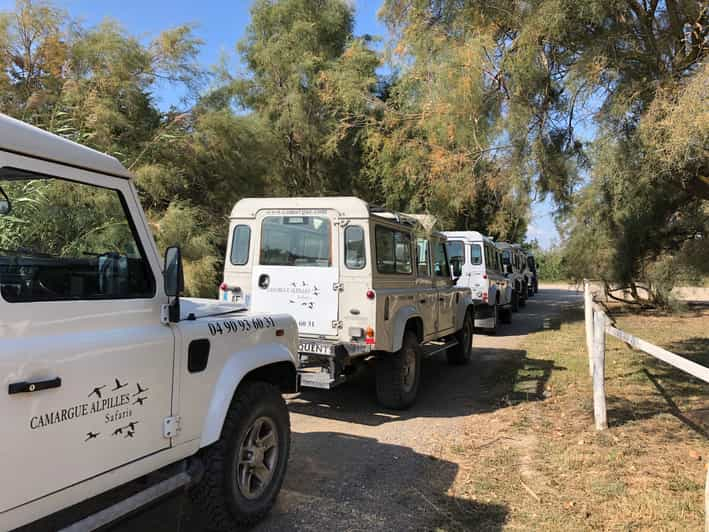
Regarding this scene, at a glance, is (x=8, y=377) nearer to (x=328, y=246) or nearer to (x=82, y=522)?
(x=82, y=522)

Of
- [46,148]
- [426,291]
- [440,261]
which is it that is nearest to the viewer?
[46,148]

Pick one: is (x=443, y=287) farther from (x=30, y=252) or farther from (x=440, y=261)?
(x=30, y=252)

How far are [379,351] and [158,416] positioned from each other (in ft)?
12.1

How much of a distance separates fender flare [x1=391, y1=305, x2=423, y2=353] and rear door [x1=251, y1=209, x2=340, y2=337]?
66 centimetres

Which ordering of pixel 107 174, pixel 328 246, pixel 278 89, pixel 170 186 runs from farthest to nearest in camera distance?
pixel 278 89 < pixel 170 186 < pixel 328 246 < pixel 107 174

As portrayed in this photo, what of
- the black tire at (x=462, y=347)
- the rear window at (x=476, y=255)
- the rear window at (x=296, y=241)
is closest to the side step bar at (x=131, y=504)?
the rear window at (x=296, y=241)

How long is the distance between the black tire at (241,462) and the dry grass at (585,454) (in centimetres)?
123

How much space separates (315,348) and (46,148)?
3880 millimetres

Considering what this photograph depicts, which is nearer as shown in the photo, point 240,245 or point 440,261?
point 240,245

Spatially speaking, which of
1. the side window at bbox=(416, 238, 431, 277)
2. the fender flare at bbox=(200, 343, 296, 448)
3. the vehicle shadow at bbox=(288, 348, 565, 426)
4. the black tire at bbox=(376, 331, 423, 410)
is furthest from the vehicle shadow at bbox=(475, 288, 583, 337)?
the fender flare at bbox=(200, 343, 296, 448)

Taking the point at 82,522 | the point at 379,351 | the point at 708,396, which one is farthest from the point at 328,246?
the point at 708,396

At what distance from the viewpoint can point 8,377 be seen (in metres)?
1.97

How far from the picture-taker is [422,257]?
24.7ft

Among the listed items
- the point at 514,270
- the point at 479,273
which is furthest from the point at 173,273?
the point at 514,270
